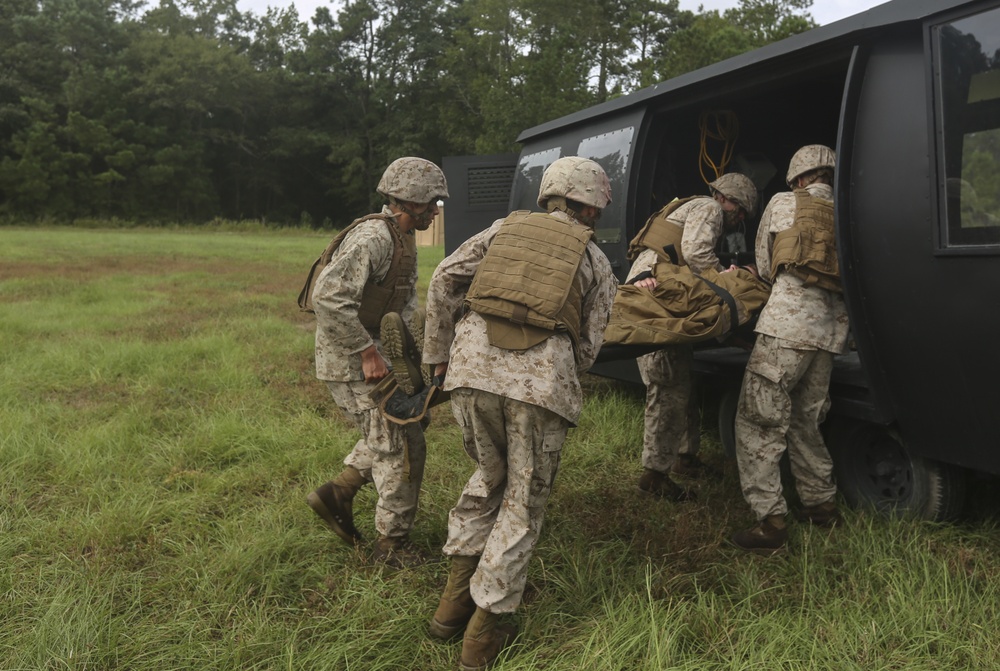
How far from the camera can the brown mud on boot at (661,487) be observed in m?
4.30

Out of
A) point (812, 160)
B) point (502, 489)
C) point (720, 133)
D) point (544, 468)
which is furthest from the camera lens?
point (720, 133)

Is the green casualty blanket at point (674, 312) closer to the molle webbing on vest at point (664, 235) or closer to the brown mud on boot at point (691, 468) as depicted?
the molle webbing on vest at point (664, 235)

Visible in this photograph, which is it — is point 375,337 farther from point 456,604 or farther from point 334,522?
point 456,604

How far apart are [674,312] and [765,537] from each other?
1.03 meters

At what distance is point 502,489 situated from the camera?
3.03 m

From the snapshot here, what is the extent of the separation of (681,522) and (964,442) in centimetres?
117

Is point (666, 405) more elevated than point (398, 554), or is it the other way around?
point (666, 405)

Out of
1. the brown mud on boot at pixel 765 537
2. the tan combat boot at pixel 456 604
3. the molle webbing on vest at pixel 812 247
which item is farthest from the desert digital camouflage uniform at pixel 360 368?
the molle webbing on vest at pixel 812 247

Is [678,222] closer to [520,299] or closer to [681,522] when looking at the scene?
[681,522]

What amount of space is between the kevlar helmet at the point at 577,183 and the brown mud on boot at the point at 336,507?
1541 mm

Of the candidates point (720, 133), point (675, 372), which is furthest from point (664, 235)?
point (720, 133)

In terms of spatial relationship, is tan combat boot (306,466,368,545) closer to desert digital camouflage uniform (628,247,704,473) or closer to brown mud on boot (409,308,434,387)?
brown mud on boot (409,308,434,387)

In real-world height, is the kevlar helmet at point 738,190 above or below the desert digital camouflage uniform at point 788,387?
above

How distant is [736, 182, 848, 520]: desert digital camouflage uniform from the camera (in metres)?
3.70
